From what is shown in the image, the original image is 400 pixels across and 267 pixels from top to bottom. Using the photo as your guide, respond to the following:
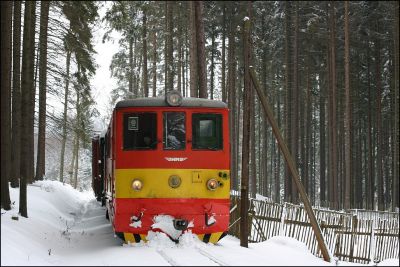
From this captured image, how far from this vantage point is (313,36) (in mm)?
32844

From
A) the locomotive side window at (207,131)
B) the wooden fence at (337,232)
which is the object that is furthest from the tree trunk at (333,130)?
the locomotive side window at (207,131)

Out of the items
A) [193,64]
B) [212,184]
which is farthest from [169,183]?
[193,64]

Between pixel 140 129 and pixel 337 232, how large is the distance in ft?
21.2

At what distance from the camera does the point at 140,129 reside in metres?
10.2

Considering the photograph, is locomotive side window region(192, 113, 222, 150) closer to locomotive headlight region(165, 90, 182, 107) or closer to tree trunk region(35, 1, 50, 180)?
locomotive headlight region(165, 90, 182, 107)

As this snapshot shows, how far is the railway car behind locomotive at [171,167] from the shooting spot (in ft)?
31.9

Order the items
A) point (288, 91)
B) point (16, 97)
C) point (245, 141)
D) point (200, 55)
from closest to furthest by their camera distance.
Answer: point (245, 141) → point (16, 97) → point (200, 55) → point (288, 91)

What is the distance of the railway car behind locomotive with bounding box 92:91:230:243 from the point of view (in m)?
9.73

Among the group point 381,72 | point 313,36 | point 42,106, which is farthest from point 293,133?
point 42,106

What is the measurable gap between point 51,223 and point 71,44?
8.36m

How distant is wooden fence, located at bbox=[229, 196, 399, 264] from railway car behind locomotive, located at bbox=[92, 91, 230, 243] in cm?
389

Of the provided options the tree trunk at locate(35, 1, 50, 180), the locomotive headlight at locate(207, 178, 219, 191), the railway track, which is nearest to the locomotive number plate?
the locomotive headlight at locate(207, 178, 219, 191)

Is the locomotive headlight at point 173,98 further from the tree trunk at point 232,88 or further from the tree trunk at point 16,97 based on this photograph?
the tree trunk at point 232,88

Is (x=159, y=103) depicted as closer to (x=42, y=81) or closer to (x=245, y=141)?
(x=245, y=141)
